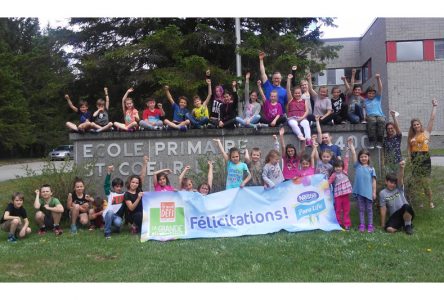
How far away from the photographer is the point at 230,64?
19.3 metres

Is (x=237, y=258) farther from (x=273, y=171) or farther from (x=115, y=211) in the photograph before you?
(x=115, y=211)

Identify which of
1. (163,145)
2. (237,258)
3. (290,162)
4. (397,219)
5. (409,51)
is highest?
(409,51)

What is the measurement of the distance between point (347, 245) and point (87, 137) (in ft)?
22.1

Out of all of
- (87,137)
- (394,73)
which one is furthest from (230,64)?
(394,73)

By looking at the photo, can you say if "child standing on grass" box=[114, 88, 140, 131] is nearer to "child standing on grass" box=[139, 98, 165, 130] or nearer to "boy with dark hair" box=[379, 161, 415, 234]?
"child standing on grass" box=[139, 98, 165, 130]

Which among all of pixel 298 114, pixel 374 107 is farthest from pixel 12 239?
pixel 374 107

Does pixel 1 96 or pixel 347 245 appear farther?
pixel 1 96

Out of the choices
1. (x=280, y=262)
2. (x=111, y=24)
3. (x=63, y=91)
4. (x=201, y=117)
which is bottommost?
(x=280, y=262)

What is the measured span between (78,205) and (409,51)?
30.9 m

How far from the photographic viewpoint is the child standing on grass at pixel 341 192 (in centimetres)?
863

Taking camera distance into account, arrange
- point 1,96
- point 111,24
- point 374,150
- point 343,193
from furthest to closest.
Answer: point 1,96, point 111,24, point 374,150, point 343,193

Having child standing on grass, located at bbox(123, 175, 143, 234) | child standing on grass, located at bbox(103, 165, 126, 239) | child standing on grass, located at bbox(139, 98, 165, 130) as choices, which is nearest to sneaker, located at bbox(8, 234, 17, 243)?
child standing on grass, located at bbox(103, 165, 126, 239)

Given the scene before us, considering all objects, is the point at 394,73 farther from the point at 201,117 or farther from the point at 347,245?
the point at 347,245

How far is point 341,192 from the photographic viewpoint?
8648 millimetres
